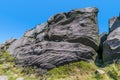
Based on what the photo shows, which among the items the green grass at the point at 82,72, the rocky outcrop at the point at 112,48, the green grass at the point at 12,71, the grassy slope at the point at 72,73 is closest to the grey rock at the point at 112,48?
the rocky outcrop at the point at 112,48

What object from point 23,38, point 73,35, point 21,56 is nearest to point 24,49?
point 21,56

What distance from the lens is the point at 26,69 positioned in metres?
33.8

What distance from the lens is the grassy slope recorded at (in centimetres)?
2947

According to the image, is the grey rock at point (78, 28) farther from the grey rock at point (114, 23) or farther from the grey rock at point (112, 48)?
the grey rock at point (112, 48)

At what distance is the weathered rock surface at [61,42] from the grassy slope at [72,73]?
1058 millimetres

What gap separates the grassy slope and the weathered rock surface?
41.7 inches

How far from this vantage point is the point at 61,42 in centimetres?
3594

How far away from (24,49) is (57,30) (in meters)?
5.10

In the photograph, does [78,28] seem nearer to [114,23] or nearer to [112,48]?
[114,23]

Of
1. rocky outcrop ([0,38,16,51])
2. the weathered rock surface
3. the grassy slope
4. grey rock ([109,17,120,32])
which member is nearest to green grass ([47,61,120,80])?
the grassy slope

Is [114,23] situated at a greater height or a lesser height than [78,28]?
lesser

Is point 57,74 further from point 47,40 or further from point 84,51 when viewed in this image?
point 47,40

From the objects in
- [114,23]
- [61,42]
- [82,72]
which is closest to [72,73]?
[82,72]

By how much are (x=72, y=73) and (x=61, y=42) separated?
235 inches
